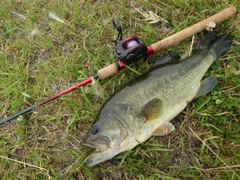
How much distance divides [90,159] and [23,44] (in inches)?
86.8

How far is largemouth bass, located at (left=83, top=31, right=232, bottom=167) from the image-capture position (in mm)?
2857

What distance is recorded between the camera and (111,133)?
111 inches

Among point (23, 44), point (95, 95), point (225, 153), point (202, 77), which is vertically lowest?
point (225, 153)

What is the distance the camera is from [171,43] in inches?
136

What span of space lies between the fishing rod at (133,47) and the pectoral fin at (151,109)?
0.64 meters

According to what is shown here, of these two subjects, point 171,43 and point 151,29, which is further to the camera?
point 151,29

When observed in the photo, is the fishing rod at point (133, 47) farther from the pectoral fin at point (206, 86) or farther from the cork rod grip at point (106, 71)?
the pectoral fin at point (206, 86)

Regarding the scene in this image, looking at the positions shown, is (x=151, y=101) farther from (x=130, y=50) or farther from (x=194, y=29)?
(x=194, y=29)

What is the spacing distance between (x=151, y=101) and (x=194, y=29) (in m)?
1.23

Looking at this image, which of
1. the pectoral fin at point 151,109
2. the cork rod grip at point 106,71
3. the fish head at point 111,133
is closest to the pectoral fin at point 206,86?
the pectoral fin at point 151,109

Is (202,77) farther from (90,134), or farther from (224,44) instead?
(90,134)

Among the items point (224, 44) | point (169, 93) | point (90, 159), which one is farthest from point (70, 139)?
point (224, 44)

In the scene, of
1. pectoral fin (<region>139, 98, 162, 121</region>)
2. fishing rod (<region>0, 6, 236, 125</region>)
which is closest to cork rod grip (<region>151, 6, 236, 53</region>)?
fishing rod (<region>0, 6, 236, 125</region>)

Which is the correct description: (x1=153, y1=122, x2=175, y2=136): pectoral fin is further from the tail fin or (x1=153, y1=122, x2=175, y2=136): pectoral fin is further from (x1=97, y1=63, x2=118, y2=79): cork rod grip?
the tail fin
